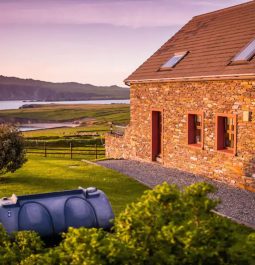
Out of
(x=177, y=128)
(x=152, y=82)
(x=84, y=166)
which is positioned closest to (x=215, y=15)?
(x=152, y=82)

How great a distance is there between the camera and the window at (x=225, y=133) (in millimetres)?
18305

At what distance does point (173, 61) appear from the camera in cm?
2269

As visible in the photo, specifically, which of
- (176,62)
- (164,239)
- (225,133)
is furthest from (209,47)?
(164,239)

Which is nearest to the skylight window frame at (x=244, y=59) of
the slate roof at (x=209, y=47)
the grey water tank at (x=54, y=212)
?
the slate roof at (x=209, y=47)

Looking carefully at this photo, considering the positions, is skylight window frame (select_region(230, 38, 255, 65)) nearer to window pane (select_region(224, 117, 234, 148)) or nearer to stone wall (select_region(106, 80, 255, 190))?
stone wall (select_region(106, 80, 255, 190))

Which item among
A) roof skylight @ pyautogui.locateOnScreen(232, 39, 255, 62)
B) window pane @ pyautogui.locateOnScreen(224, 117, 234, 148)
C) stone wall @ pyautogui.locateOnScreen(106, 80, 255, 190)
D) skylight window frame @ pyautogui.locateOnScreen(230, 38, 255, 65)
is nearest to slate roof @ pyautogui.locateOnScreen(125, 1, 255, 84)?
skylight window frame @ pyautogui.locateOnScreen(230, 38, 255, 65)

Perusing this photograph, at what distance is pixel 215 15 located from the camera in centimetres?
2489

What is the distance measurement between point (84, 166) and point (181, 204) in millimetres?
17408

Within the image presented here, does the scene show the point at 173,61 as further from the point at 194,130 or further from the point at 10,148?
the point at 10,148

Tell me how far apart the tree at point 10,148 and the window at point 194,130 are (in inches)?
297

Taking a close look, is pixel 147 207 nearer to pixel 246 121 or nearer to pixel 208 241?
pixel 208 241

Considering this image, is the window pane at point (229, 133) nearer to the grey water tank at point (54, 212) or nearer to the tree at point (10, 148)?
the tree at point (10, 148)

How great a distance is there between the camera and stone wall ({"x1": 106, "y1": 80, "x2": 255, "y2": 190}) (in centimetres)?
1717

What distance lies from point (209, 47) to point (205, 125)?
412 centimetres
